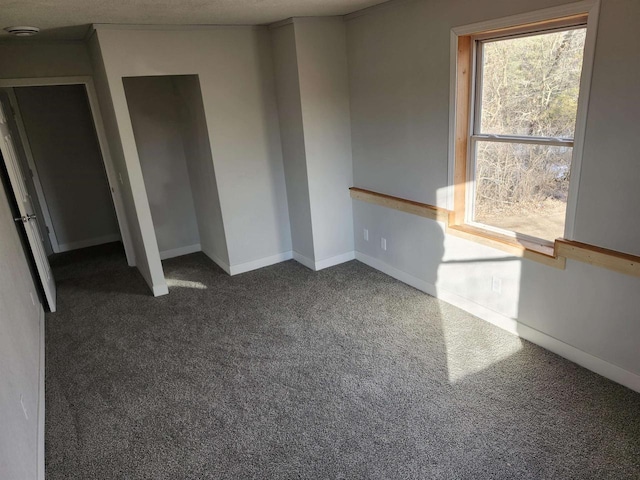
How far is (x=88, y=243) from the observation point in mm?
5824

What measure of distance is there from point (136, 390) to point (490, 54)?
10.5 ft

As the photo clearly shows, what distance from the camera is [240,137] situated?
4164 millimetres

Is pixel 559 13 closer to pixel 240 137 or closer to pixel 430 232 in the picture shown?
pixel 430 232

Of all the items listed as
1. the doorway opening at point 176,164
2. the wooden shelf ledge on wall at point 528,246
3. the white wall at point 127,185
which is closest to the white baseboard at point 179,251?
the doorway opening at point 176,164

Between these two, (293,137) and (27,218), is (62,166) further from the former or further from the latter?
(293,137)

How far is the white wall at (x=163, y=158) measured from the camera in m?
4.61

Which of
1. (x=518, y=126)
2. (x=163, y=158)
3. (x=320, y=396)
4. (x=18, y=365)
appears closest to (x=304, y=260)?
(x=163, y=158)

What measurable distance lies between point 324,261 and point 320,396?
2001 mm

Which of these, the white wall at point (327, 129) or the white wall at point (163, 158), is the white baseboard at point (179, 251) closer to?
the white wall at point (163, 158)

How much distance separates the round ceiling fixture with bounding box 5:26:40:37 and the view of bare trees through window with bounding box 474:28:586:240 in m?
3.24

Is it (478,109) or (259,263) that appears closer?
(478,109)

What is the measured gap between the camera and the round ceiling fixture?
3.13 m

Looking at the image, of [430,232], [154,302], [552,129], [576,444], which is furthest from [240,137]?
[576,444]

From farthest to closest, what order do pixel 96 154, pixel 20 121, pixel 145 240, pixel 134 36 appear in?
pixel 96 154, pixel 20 121, pixel 145 240, pixel 134 36
